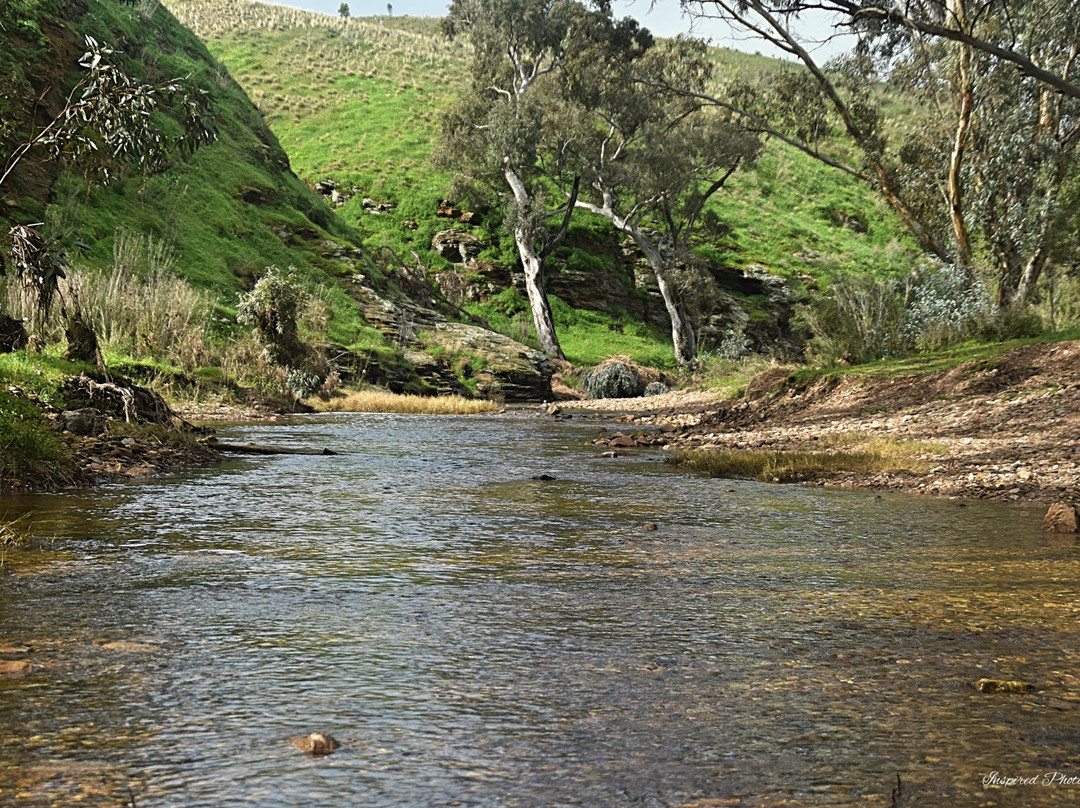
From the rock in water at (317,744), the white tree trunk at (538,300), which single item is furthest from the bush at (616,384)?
the rock in water at (317,744)

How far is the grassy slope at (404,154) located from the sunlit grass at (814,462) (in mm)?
29914

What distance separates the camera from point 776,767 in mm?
2508

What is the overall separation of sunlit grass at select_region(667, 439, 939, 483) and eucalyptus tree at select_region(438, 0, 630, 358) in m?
29.5

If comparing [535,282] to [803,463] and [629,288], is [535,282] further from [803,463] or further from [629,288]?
[803,463]

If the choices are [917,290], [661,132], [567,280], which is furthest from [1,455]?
[567,280]

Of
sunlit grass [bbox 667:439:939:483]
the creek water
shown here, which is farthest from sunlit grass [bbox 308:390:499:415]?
the creek water

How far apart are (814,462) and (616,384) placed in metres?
22.4

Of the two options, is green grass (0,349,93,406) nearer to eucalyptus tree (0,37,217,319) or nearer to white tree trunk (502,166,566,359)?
eucalyptus tree (0,37,217,319)

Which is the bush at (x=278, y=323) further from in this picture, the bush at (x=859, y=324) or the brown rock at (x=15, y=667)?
the brown rock at (x=15, y=667)

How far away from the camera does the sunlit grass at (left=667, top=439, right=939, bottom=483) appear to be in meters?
9.88

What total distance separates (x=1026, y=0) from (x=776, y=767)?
2320cm

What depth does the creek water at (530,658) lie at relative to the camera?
2.42m

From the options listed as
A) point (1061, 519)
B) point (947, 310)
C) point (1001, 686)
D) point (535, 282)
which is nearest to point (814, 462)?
point (1061, 519)

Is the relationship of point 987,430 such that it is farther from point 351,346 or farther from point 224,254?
point 224,254
